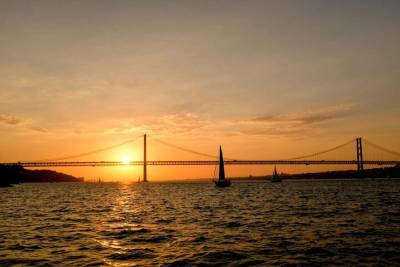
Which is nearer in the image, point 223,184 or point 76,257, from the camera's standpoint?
point 76,257

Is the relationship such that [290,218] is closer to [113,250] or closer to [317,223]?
[317,223]

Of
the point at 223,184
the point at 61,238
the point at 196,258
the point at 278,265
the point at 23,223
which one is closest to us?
the point at 278,265

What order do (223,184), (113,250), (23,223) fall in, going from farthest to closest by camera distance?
(223,184) < (23,223) < (113,250)

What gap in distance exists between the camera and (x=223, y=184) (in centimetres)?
10081

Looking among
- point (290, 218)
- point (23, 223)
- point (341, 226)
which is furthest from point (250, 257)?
point (23, 223)

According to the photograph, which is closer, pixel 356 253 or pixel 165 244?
pixel 356 253

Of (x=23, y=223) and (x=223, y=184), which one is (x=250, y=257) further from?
(x=223, y=184)

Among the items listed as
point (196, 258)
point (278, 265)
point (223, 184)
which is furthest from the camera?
point (223, 184)

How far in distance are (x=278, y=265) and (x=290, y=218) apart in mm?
13944

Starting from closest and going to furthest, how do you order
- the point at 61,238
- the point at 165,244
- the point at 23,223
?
the point at 165,244 → the point at 61,238 → the point at 23,223

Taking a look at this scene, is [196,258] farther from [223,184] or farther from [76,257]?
[223,184]

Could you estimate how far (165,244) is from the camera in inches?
724

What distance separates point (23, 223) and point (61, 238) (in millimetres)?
8742

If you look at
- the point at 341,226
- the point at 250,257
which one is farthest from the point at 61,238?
the point at 341,226
